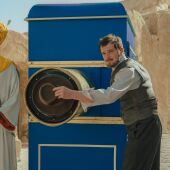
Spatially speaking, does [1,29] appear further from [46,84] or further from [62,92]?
[62,92]

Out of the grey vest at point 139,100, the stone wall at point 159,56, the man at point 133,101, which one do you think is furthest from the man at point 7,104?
the stone wall at point 159,56

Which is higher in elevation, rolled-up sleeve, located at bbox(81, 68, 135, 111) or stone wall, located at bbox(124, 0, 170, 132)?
stone wall, located at bbox(124, 0, 170, 132)

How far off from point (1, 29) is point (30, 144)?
4.00 feet

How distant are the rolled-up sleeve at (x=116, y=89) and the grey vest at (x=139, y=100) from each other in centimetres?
9

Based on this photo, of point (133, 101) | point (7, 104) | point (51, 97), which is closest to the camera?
point (133, 101)

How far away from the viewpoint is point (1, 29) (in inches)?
202

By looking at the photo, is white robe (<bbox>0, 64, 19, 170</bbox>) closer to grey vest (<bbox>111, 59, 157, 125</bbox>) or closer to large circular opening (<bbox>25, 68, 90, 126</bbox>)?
large circular opening (<bbox>25, 68, 90, 126</bbox>)

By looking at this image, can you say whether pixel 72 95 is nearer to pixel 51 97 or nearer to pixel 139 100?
pixel 51 97

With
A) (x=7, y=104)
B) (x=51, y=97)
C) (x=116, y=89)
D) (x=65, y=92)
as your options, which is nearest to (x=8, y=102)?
(x=7, y=104)

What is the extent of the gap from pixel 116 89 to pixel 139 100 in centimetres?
23

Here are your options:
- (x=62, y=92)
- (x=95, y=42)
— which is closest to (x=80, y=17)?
(x=95, y=42)

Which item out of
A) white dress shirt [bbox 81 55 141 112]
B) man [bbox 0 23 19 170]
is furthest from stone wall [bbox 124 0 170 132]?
white dress shirt [bbox 81 55 141 112]

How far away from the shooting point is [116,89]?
13.3 feet

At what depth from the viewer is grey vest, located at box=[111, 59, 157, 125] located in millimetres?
4152
